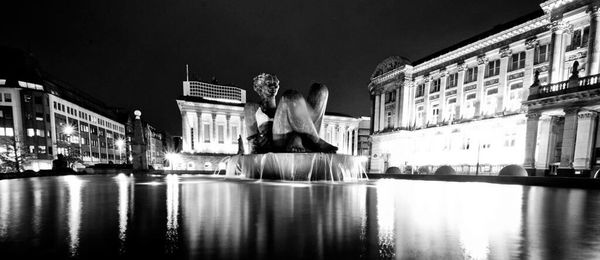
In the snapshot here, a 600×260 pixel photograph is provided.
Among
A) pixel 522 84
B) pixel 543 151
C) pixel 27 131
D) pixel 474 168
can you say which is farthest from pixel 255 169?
pixel 27 131

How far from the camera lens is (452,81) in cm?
4397

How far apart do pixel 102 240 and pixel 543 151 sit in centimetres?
3468

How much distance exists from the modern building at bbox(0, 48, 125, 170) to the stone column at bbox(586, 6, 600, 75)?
65561mm

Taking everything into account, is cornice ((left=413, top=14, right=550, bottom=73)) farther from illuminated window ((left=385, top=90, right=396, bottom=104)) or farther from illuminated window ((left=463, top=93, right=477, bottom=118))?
illuminated window ((left=463, top=93, right=477, bottom=118))

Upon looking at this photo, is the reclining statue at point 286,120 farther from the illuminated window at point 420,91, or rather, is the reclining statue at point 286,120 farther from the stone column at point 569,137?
the illuminated window at point 420,91

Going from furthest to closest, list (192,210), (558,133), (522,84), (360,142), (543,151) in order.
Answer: (360,142) < (522,84) < (558,133) < (543,151) < (192,210)

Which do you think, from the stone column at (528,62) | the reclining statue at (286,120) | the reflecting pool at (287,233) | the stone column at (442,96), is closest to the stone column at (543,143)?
the stone column at (528,62)

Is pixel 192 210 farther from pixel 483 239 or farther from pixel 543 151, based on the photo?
pixel 543 151

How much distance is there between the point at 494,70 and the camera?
124 ft

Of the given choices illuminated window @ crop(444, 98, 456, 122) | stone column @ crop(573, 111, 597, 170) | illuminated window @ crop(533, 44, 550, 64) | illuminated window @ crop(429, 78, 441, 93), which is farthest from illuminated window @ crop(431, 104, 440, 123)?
stone column @ crop(573, 111, 597, 170)

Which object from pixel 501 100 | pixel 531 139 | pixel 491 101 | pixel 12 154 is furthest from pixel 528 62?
pixel 12 154

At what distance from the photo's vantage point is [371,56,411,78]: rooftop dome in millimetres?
50728

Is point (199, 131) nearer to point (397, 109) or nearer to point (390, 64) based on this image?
point (397, 109)

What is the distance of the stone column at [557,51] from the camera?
2828 cm
